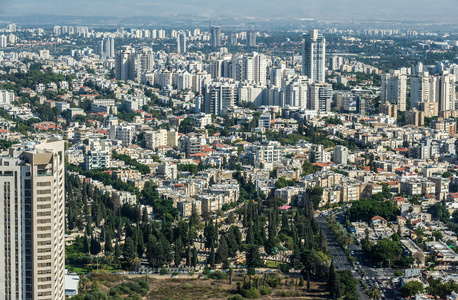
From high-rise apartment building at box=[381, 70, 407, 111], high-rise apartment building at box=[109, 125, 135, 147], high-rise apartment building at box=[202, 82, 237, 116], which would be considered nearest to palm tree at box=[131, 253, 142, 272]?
high-rise apartment building at box=[109, 125, 135, 147]

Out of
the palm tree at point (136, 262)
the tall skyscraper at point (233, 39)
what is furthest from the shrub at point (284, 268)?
the tall skyscraper at point (233, 39)

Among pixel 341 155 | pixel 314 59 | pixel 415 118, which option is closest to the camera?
pixel 341 155

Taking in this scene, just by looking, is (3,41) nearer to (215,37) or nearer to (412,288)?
(215,37)

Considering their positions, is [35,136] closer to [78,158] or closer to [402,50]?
[78,158]

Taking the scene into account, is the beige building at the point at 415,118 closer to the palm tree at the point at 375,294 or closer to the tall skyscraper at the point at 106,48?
the palm tree at the point at 375,294

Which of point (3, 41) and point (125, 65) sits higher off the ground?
point (3, 41)

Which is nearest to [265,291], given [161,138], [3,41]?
[161,138]
